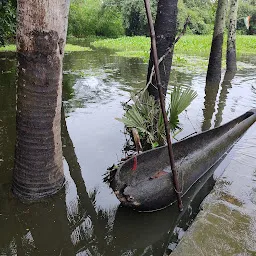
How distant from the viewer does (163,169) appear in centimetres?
461

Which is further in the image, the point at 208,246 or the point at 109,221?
the point at 109,221

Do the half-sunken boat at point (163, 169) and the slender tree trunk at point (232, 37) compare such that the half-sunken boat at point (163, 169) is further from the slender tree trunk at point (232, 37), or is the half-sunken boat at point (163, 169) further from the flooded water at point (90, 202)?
the slender tree trunk at point (232, 37)

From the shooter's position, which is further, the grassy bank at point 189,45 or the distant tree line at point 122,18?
the distant tree line at point 122,18

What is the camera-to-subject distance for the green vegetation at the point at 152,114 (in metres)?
5.02

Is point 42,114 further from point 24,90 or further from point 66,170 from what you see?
point 66,170

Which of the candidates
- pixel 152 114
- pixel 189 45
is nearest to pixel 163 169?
pixel 152 114

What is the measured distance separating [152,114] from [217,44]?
727cm

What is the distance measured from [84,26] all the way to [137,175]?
1491 inches

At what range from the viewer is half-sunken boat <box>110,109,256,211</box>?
3.74 metres

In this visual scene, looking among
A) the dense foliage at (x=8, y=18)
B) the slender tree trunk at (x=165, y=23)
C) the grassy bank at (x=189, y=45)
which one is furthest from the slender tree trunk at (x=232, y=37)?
the grassy bank at (x=189, y=45)

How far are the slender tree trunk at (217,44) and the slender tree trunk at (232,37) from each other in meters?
2.28

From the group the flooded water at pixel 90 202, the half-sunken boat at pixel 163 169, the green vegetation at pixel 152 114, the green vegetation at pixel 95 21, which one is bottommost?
the flooded water at pixel 90 202

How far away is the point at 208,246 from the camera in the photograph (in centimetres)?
312

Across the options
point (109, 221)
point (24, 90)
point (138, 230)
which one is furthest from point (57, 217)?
point (24, 90)
